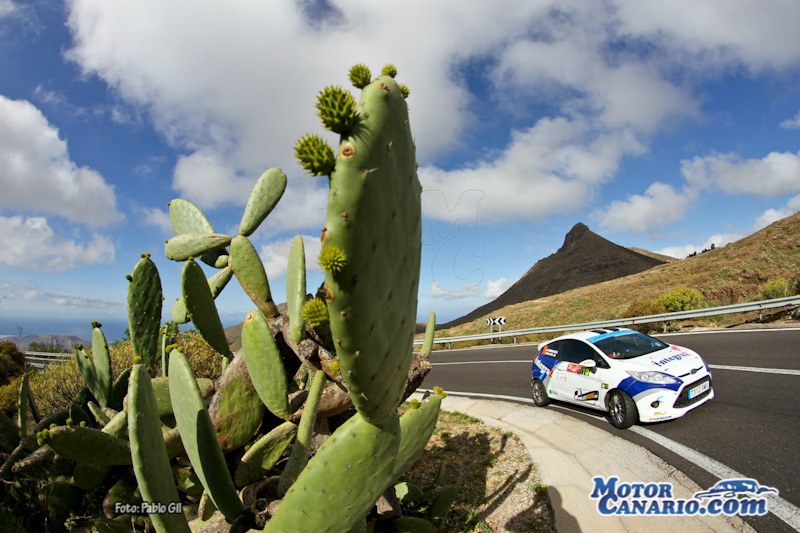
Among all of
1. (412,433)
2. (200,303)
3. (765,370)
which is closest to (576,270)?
(765,370)

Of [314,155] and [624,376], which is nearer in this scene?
[314,155]

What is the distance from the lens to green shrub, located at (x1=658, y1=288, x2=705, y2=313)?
58.4 feet

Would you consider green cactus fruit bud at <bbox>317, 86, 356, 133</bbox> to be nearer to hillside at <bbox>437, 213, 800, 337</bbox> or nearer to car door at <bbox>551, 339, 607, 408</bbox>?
car door at <bbox>551, 339, 607, 408</bbox>

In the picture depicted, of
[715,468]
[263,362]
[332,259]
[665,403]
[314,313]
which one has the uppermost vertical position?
[332,259]

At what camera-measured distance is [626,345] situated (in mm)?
7594

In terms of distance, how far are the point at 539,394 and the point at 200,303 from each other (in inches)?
291

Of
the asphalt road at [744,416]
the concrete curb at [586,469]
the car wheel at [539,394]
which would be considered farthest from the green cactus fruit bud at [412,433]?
the car wheel at [539,394]

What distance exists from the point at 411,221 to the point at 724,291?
28.7 m

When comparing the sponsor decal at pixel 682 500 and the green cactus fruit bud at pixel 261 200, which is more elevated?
the green cactus fruit bud at pixel 261 200

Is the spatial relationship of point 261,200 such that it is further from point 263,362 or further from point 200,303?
point 263,362

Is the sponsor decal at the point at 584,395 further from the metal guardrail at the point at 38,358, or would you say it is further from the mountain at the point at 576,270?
the mountain at the point at 576,270

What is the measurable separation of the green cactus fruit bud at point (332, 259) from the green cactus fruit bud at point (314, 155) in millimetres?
221

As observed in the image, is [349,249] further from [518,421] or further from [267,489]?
[518,421]

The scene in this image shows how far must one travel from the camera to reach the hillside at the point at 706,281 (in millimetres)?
24219
